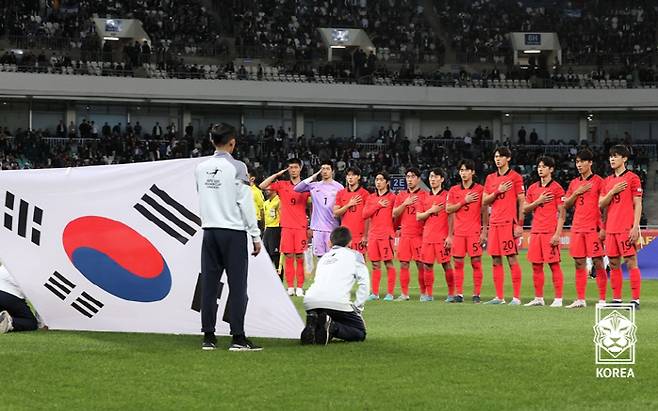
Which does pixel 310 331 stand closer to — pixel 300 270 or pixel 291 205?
pixel 291 205

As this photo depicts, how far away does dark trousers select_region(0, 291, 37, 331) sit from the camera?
1203 centimetres

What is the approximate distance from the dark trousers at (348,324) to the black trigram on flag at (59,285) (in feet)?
9.05

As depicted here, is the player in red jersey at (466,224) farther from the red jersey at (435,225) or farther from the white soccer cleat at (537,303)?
the white soccer cleat at (537,303)

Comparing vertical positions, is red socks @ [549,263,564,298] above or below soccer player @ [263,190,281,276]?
below

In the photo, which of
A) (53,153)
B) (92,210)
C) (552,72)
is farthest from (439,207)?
(552,72)

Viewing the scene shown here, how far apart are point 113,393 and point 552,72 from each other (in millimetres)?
58373

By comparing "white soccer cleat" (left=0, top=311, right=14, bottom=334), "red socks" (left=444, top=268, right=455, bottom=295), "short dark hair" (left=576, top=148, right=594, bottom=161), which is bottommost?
"red socks" (left=444, top=268, right=455, bottom=295)

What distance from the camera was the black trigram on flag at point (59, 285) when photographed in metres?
12.0

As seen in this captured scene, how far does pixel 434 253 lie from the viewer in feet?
60.6

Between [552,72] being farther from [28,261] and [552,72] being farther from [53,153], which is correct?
[28,261]

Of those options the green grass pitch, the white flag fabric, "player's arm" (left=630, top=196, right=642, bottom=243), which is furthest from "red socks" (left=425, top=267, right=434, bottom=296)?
the white flag fabric

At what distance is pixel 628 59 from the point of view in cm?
6384

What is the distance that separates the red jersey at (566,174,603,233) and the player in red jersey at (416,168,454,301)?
2.63 m

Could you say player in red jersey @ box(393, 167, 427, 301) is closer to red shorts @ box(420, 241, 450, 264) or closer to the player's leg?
red shorts @ box(420, 241, 450, 264)
